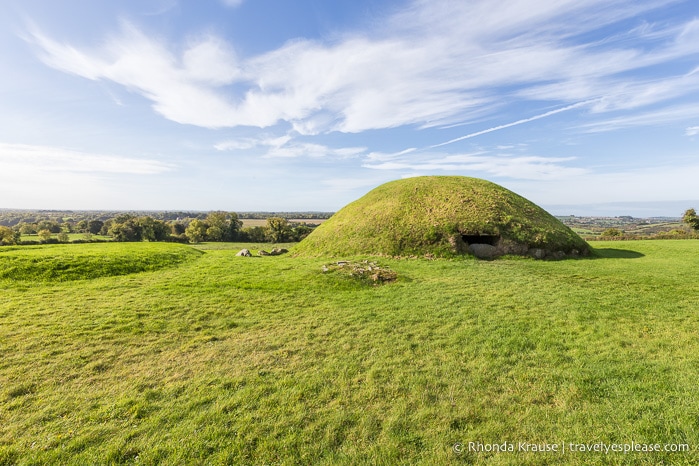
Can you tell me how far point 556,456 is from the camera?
4.83 m

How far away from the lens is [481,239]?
2694 cm

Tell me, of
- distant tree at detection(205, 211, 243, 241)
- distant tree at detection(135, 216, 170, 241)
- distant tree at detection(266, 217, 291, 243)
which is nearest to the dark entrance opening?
distant tree at detection(266, 217, 291, 243)

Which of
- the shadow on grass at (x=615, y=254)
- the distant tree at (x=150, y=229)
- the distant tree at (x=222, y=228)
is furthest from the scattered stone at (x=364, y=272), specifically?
the distant tree at (x=150, y=229)

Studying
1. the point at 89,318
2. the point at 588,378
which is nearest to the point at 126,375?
the point at 89,318

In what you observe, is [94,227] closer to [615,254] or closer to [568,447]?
[568,447]

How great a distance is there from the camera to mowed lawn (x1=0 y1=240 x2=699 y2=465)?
5074 millimetres

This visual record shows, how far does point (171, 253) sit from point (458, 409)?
25372 mm

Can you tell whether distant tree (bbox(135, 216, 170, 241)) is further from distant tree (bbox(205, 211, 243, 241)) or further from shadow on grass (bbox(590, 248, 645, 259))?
shadow on grass (bbox(590, 248, 645, 259))

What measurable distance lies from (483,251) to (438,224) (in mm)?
4632

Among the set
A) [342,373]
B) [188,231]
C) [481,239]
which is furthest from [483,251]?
[188,231]

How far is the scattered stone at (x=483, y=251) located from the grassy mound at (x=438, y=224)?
1.09m

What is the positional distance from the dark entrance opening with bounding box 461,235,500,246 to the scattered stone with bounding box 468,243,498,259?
3.16 feet

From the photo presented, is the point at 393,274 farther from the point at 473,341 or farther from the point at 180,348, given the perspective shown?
the point at 180,348

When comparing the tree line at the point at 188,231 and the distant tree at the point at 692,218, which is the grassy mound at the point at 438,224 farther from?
the distant tree at the point at 692,218
